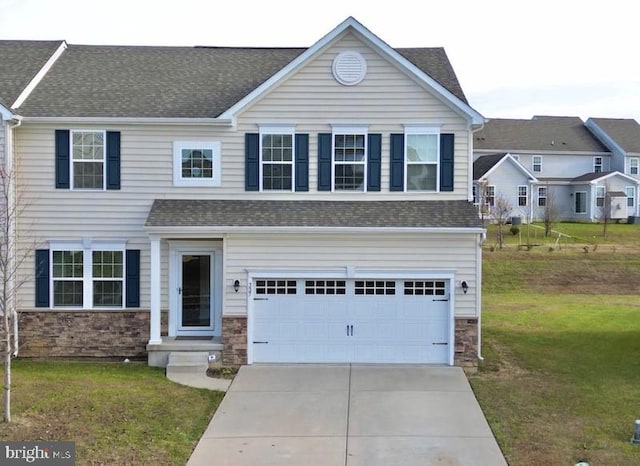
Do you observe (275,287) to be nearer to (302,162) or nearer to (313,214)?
(313,214)

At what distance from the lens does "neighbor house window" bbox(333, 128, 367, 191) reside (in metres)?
15.2

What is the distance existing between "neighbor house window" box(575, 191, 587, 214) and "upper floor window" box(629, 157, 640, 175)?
4523mm

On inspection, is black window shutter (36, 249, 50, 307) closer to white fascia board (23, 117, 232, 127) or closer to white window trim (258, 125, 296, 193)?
white fascia board (23, 117, 232, 127)

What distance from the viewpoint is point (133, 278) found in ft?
49.8

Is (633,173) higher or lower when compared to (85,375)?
higher

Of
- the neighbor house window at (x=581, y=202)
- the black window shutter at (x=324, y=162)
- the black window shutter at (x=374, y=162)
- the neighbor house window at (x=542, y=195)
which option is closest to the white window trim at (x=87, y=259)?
the black window shutter at (x=324, y=162)

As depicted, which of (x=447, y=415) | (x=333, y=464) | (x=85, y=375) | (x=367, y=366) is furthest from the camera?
(x=367, y=366)

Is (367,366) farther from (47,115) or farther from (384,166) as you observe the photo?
(47,115)

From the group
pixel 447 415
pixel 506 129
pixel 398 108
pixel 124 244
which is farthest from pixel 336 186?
pixel 506 129

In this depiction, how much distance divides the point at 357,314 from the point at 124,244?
18.5 ft

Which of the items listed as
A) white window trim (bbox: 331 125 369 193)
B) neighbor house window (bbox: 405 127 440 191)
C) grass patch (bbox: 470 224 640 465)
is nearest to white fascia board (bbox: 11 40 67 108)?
white window trim (bbox: 331 125 369 193)

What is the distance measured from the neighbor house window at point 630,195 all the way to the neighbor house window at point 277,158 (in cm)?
3868

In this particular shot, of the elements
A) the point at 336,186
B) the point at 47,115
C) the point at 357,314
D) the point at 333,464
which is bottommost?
the point at 333,464

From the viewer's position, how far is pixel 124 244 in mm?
15203
